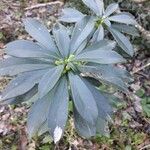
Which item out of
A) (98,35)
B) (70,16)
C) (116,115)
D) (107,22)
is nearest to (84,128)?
(98,35)

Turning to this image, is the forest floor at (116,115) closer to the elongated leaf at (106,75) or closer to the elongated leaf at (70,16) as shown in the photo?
the elongated leaf at (70,16)

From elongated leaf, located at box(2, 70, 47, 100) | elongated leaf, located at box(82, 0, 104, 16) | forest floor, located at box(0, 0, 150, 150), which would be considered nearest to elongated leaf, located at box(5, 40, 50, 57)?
elongated leaf, located at box(2, 70, 47, 100)

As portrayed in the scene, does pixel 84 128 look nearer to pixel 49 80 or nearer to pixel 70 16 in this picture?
pixel 49 80

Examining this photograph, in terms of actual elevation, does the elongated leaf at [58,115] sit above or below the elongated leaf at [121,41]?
below

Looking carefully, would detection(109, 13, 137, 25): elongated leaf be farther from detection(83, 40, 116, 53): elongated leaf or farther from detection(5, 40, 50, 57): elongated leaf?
detection(5, 40, 50, 57): elongated leaf

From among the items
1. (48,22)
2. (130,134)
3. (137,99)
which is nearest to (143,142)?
(130,134)

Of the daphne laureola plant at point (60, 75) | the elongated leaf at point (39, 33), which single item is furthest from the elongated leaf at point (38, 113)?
the elongated leaf at point (39, 33)
